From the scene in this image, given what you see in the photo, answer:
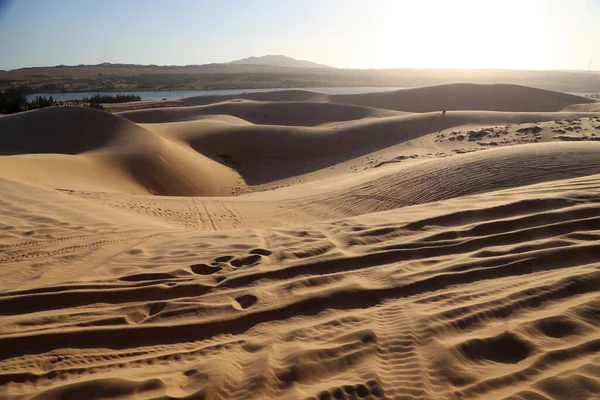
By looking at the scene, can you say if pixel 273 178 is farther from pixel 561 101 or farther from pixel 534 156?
pixel 561 101

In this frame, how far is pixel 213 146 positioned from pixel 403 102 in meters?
22.7

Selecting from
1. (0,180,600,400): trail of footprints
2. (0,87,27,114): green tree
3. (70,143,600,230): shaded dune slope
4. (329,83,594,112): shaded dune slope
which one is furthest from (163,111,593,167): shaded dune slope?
(0,180,600,400): trail of footprints

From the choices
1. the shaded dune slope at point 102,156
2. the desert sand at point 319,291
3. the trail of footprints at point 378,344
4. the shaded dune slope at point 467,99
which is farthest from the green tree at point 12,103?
the trail of footprints at point 378,344

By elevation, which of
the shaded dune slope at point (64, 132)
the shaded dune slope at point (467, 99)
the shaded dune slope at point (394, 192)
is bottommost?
the shaded dune slope at point (394, 192)

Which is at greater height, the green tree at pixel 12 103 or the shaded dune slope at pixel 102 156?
the green tree at pixel 12 103

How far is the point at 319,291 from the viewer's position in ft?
13.5

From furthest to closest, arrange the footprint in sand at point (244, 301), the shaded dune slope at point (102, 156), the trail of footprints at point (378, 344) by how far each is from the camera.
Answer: the shaded dune slope at point (102, 156) < the footprint in sand at point (244, 301) < the trail of footprints at point (378, 344)

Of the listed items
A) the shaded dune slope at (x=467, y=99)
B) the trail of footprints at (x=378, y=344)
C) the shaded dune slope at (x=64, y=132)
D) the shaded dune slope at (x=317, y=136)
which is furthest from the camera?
the shaded dune slope at (x=467, y=99)

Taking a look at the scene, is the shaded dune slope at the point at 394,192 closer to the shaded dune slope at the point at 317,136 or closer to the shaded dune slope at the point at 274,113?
the shaded dune slope at the point at 317,136

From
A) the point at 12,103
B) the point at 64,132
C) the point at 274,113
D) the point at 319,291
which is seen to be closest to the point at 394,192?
the point at 319,291

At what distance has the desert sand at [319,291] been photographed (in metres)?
2.88

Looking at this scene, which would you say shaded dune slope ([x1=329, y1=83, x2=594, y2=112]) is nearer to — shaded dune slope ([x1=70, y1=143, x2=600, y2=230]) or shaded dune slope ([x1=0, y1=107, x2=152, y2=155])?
shaded dune slope ([x1=0, y1=107, x2=152, y2=155])

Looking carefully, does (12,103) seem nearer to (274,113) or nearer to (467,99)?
(274,113)

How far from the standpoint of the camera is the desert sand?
288 cm
